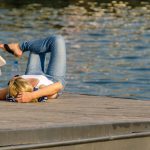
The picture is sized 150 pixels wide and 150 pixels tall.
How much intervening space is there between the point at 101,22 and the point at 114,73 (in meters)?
16.7

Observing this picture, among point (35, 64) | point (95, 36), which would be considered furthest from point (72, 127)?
point (95, 36)

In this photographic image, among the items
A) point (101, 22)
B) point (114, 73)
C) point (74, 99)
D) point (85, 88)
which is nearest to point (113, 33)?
point (101, 22)

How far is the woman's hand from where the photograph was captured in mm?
9992

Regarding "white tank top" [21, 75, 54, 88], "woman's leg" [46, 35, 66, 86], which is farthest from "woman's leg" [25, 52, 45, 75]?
"white tank top" [21, 75, 54, 88]

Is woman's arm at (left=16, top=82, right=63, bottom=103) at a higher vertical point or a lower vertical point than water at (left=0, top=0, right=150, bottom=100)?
higher

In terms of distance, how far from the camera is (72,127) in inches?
340

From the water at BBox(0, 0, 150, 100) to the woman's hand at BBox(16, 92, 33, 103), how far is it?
956cm

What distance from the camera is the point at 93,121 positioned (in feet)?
29.5

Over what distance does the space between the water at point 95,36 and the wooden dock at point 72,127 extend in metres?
9.66

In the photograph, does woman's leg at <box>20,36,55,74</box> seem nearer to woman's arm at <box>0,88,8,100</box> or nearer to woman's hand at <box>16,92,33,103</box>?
woman's arm at <box>0,88,8,100</box>

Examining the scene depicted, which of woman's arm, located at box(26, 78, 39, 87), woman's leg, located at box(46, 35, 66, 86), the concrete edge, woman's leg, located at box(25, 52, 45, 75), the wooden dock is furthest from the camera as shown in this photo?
woman's leg, located at box(25, 52, 45, 75)

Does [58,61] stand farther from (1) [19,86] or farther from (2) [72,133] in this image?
(2) [72,133]

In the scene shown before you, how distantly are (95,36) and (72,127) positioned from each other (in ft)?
85.8

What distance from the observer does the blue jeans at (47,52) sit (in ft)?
35.3
